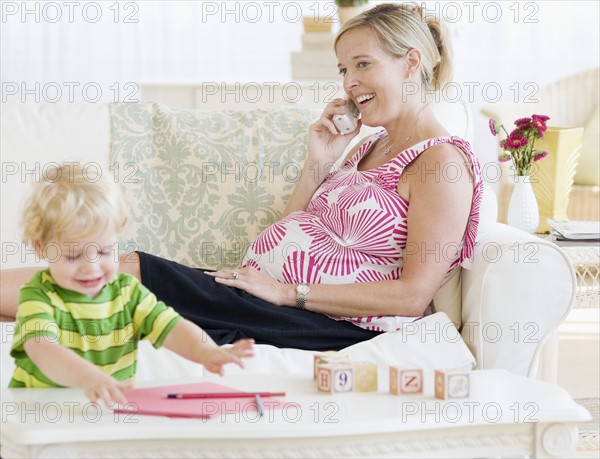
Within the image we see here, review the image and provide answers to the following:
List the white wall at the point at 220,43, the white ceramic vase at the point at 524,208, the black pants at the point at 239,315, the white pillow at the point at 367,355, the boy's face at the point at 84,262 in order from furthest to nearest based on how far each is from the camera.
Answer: the white wall at the point at 220,43, the white ceramic vase at the point at 524,208, the black pants at the point at 239,315, the white pillow at the point at 367,355, the boy's face at the point at 84,262

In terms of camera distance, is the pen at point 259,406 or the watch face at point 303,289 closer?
the pen at point 259,406

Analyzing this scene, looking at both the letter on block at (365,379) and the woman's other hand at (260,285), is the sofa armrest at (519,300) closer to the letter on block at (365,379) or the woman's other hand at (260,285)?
the woman's other hand at (260,285)

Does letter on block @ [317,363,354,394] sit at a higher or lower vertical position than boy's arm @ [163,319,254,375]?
lower

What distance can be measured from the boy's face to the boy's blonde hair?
13 mm

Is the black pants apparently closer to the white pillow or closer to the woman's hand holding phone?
the white pillow

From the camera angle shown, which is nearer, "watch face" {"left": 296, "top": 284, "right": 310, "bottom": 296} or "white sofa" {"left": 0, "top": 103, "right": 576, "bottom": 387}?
"watch face" {"left": 296, "top": 284, "right": 310, "bottom": 296}

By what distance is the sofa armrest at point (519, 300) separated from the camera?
1.94m

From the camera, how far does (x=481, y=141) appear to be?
193 inches

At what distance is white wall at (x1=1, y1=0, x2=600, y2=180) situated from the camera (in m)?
4.69

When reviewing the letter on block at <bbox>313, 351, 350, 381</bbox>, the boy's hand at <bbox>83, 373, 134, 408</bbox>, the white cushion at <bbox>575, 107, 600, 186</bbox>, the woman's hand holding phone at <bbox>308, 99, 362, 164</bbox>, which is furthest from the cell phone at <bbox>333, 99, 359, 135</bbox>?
the white cushion at <bbox>575, 107, 600, 186</bbox>

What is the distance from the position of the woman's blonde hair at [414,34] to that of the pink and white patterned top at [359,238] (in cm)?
22

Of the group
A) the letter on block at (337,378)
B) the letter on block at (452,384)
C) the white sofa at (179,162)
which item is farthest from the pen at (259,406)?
the white sofa at (179,162)

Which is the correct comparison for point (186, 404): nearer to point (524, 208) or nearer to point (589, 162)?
point (524, 208)

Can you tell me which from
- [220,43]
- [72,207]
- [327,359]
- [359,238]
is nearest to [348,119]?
[359,238]
